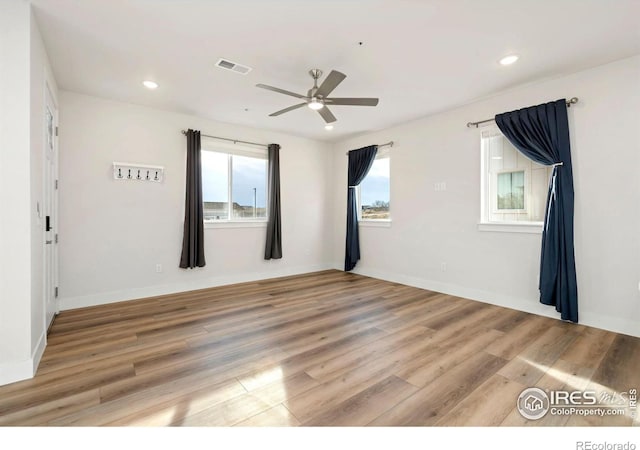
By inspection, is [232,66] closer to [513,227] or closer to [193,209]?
[193,209]

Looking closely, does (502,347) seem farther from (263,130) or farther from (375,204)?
(263,130)

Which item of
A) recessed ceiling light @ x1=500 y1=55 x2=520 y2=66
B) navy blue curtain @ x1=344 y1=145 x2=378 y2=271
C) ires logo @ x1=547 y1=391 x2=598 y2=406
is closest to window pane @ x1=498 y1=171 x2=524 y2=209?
recessed ceiling light @ x1=500 y1=55 x2=520 y2=66

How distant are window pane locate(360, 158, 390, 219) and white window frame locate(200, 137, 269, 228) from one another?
1945 millimetres

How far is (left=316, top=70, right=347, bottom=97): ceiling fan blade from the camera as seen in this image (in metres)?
2.61

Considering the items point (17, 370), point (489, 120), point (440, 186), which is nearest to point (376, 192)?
point (440, 186)

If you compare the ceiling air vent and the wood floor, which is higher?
the ceiling air vent

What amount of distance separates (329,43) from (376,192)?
336cm

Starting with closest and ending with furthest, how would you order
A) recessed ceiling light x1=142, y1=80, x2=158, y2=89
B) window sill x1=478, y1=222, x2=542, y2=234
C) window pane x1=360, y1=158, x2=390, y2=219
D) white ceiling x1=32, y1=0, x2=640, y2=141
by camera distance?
A: white ceiling x1=32, y1=0, x2=640, y2=141 < recessed ceiling light x1=142, y1=80, x2=158, y2=89 < window sill x1=478, y1=222, x2=542, y2=234 < window pane x1=360, y1=158, x2=390, y2=219

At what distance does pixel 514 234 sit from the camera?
3785 mm

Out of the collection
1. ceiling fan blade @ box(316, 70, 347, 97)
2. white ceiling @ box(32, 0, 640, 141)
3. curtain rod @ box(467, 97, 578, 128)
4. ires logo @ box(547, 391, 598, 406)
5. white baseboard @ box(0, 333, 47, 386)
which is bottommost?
ires logo @ box(547, 391, 598, 406)

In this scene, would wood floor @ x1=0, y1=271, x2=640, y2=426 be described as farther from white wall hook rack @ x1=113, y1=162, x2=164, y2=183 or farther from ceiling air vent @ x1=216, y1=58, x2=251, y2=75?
ceiling air vent @ x1=216, y1=58, x2=251, y2=75

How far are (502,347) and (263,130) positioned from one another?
4.79 m

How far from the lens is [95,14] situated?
231 centimetres

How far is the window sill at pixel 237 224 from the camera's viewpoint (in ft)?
16.1
